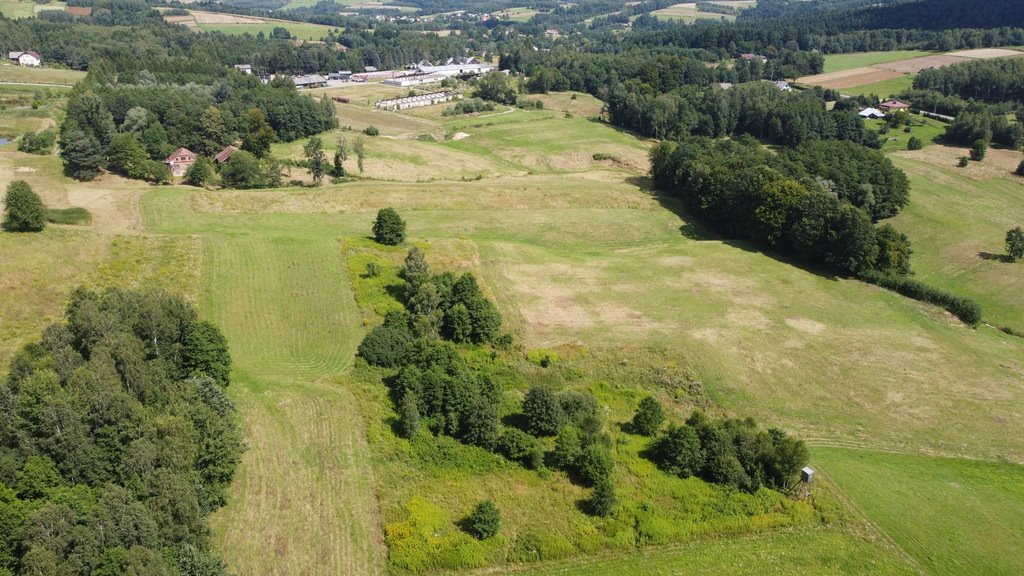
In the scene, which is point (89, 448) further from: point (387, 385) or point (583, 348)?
point (583, 348)

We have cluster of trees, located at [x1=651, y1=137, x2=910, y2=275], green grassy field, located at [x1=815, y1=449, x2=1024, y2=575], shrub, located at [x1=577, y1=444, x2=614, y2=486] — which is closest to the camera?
green grassy field, located at [x1=815, y1=449, x2=1024, y2=575]

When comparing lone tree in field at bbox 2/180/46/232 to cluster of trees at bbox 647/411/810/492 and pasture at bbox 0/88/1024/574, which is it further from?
cluster of trees at bbox 647/411/810/492

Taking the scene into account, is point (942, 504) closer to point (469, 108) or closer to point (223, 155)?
point (223, 155)

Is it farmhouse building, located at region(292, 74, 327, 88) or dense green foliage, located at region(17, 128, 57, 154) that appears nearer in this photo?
dense green foliage, located at region(17, 128, 57, 154)

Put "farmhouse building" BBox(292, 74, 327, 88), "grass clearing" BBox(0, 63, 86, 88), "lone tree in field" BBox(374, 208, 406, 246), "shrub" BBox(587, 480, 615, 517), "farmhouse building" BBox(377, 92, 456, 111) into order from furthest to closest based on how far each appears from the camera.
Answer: "farmhouse building" BBox(292, 74, 327, 88)
"farmhouse building" BBox(377, 92, 456, 111)
"grass clearing" BBox(0, 63, 86, 88)
"lone tree in field" BBox(374, 208, 406, 246)
"shrub" BBox(587, 480, 615, 517)

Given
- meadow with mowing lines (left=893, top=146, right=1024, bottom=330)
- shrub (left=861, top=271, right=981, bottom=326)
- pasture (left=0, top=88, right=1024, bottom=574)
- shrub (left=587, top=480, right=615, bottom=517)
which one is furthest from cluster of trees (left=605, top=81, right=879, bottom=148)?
shrub (left=587, top=480, right=615, bottom=517)

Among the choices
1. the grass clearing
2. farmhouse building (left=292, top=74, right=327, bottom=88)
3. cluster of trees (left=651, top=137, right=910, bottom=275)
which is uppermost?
the grass clearing
